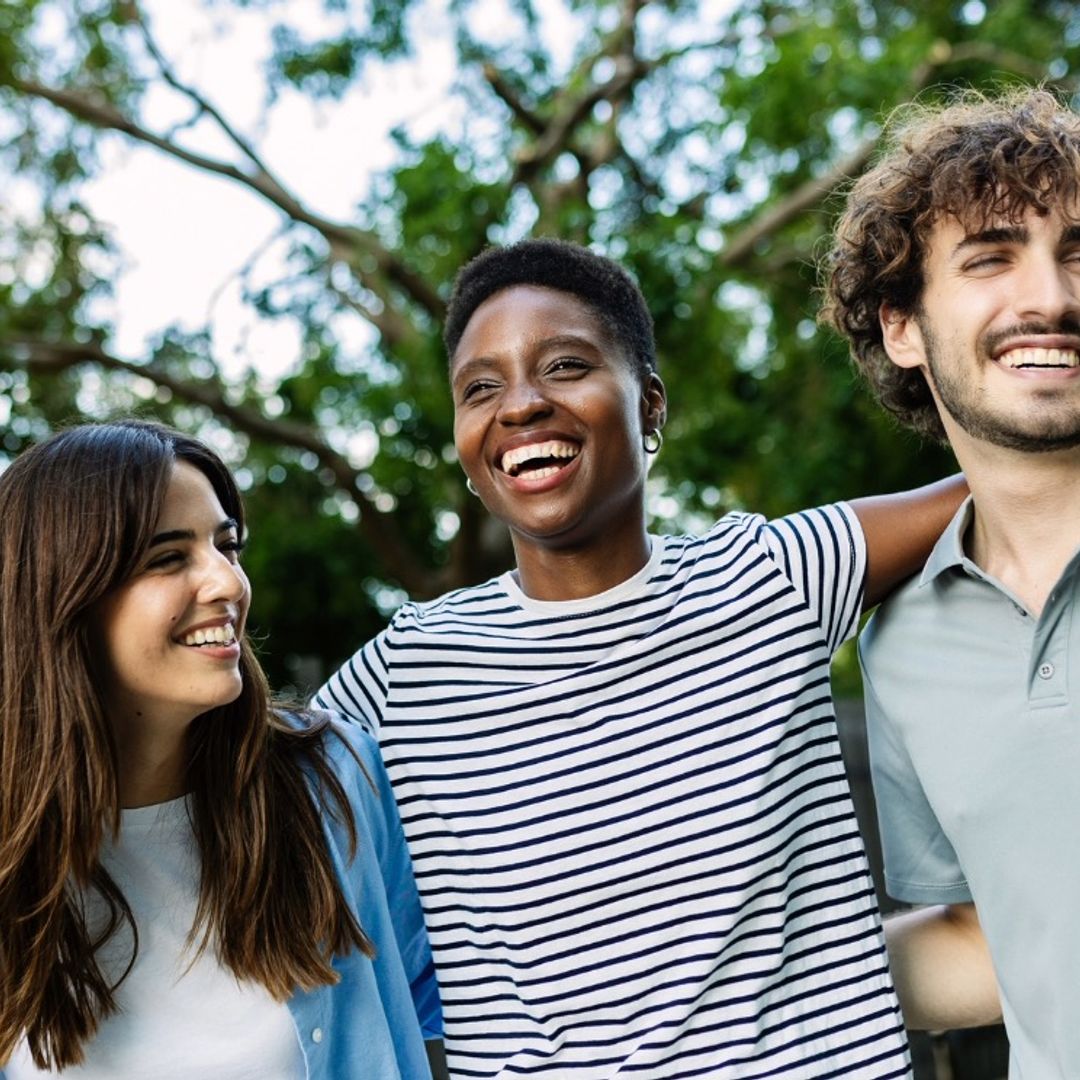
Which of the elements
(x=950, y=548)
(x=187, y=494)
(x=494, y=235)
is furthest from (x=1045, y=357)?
(x=494, y=235)

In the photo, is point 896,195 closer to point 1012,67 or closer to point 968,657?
point 968,657

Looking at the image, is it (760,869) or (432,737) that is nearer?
(760,869)

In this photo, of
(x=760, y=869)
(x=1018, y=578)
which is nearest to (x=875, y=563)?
(x=1018, y=578)

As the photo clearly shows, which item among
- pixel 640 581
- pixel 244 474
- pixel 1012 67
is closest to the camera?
pixel 640 581

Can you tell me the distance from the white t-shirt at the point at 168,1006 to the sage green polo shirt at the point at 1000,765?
1.11 meters

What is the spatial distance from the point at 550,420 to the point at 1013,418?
2.46 feet

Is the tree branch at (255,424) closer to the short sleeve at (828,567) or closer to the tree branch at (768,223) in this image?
the tree branch at (768,223)

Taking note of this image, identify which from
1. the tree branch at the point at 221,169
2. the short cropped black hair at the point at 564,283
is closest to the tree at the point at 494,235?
the tree branch at the point at 221,169

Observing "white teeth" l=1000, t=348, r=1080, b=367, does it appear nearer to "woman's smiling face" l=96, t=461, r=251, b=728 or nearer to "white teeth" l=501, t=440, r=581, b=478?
"white teeth" l=501, t=440, r=581, b=478

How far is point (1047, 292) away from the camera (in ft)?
6.63

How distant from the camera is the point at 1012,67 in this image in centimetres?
827

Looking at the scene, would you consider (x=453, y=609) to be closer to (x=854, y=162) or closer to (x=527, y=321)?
(x=527, y=321)

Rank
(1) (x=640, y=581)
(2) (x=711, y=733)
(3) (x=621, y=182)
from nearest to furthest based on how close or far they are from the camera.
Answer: (2) (x=711, y=733) < (1) (x=640, y=581) < (3) (x=621, y=182)

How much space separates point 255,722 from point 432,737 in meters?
0.32
